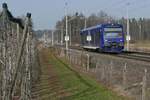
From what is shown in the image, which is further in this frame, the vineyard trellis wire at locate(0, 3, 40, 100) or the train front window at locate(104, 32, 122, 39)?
the train front window at locate(104, 32, 122, 39)

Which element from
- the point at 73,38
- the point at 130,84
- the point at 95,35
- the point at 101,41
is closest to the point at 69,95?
the point at 130,84

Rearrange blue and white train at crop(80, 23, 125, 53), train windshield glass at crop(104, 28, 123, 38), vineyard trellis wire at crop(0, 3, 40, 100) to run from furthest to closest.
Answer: train windshield glass at crop(104, 28, 123, 38), blue and white train at crop(80, 23, 125, 53), vineyard trellis wire at crop(0, 3, 40, 100)

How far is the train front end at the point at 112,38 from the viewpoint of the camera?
5272 centimetres

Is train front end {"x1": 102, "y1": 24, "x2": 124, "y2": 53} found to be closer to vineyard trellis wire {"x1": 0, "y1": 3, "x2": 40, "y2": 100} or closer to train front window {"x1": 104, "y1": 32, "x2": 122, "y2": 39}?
train front window {"x1": 104, "y1": 32, "x2": 122, "y2": 39}

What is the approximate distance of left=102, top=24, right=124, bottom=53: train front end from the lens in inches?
2076

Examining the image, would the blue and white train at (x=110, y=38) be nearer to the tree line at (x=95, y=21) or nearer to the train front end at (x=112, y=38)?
the train front end at (x=112, y=38)

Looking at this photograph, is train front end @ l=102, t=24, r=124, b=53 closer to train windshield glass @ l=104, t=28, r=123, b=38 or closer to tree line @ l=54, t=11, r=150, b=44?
train windshield glass @ l=104, t=28, r=123, b=38

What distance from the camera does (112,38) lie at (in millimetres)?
53406

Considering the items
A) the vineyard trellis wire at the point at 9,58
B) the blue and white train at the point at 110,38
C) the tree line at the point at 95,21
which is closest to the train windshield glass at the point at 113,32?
the blue and white train at the point at 110,38

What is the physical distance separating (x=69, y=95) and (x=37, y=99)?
6.08 ft

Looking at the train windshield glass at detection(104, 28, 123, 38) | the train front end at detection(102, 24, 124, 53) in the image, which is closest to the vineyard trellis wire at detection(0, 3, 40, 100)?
the train front end at detection(102, 24, 124, 53)

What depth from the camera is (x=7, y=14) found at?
7922mm

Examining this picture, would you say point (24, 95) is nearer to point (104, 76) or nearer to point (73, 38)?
point (104, 76)

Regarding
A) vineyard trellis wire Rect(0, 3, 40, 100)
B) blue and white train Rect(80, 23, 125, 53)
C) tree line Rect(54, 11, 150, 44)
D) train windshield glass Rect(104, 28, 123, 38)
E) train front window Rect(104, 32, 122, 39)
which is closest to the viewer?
vineyard trellis wire Rect(0, 3, 40, 100)
